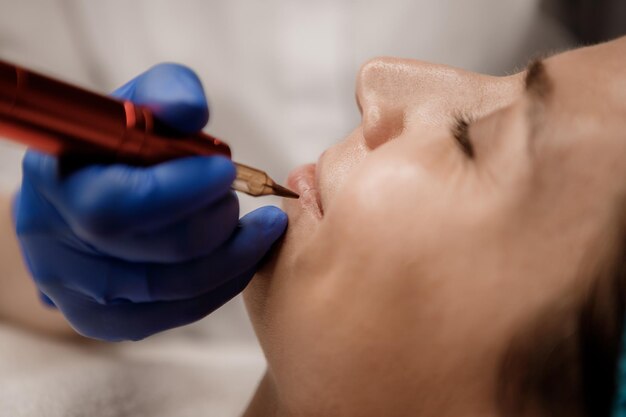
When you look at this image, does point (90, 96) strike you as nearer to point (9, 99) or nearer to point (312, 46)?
point (9, 99)

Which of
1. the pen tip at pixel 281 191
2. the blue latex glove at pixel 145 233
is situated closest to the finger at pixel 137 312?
the blue latex glove at pixel 145 233

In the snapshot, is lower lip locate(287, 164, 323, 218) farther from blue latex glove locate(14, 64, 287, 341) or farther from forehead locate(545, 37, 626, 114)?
forehead locate(545, 37, 626, 114)

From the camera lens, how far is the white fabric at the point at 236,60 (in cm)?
106

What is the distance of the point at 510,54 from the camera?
1.10 m

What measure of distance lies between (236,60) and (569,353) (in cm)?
76

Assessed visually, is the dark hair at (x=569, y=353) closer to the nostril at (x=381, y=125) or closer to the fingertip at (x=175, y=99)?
the nostril at (x=381, y=125)

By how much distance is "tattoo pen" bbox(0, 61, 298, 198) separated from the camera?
51 cm

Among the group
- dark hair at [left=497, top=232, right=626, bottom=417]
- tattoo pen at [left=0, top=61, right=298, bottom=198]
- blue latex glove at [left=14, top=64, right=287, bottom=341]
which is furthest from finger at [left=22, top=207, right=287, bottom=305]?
dark hair at [left=497, top=232, right=626, bottom=417]

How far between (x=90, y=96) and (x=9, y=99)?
6 centimetres

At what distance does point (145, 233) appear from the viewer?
0.59 metres

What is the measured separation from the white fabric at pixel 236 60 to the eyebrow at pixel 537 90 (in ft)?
1.57

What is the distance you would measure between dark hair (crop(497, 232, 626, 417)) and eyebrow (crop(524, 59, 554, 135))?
0.14 metres

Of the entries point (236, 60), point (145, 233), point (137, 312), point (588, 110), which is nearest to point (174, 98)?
point (145, 233)

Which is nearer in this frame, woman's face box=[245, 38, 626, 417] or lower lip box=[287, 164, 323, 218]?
woman's face box=[245, 38, 626, 417]
